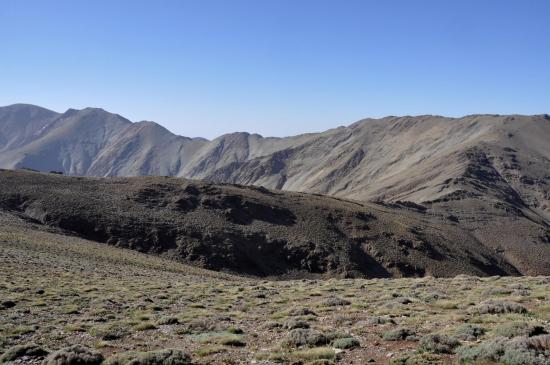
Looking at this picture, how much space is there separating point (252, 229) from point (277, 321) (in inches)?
2492

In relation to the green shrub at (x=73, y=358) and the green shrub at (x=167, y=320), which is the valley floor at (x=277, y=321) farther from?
the green shrub at (x=73, y=358)

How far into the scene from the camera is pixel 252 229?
3147 inches

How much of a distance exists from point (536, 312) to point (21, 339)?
16.9m

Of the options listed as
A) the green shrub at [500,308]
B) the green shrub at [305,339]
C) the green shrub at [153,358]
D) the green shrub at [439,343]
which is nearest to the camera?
the green shrub at [439,343]

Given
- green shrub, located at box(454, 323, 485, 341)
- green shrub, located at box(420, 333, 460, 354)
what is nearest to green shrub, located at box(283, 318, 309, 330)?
green shrub, located at box(420, 333, 460, 354)

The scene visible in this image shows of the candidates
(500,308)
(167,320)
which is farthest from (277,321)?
(500,308)

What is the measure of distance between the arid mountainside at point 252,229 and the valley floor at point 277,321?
137 feet

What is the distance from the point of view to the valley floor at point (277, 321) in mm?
11562

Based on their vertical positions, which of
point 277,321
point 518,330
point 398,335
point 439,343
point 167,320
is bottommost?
point 167,320

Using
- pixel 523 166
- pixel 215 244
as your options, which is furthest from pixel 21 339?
pixel 523 166

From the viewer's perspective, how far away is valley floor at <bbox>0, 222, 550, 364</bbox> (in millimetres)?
11562

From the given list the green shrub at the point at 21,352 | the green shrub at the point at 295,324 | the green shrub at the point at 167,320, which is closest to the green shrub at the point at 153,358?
the green shrub at the point at 21,352

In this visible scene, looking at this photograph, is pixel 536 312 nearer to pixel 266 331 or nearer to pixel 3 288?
pixel 266 331

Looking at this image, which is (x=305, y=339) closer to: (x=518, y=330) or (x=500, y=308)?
(x=518, y=330)
